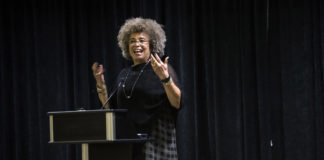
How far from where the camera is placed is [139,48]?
8.87 feet

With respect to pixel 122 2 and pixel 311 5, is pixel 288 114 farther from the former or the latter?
pixel 122 2

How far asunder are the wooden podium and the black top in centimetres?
19

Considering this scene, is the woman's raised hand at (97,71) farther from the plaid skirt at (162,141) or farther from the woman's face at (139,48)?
the plaid skirt at (162,141)

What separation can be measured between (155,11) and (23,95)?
4.94 ft

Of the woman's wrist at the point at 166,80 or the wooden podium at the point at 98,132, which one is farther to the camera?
the woman's wrist at the point at 166,80

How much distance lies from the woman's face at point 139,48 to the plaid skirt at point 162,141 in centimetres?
35

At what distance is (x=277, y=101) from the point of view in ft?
12.3

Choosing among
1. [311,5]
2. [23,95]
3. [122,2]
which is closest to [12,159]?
[23,95]

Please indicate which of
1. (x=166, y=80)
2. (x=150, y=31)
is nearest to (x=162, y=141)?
(x=166, y=80)

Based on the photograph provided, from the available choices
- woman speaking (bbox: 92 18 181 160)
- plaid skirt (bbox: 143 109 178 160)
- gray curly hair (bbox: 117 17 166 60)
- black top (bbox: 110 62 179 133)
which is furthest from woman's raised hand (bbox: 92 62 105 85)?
plaid skirt (bbox: 143 109 178 160)

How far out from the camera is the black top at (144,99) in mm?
2459

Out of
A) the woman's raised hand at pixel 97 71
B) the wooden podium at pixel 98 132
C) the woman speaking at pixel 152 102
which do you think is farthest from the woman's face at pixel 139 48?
the wooden podium at pixel 98 132

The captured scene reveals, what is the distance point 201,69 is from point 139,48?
1.42 meters

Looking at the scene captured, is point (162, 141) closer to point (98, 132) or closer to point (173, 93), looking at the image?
point (173, 93)
